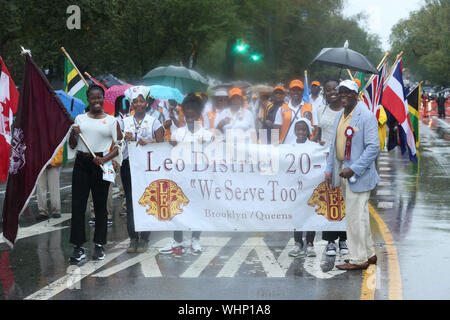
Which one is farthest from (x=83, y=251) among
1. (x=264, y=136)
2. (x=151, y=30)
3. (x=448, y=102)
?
(x=448, y=102)

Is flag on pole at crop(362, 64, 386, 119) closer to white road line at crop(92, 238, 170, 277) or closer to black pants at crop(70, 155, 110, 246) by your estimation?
white road line at crop(92, 238, 170, 277)

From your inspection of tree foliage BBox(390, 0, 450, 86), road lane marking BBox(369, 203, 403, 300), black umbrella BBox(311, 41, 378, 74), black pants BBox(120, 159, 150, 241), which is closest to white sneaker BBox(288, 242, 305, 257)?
road lane marking BBox(369, 203, 403, 300)

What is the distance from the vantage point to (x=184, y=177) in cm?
843

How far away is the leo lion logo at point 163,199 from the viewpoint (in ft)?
27.7

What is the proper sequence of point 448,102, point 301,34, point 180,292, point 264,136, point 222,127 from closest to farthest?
point 180,292
point 264,136
point 222,127
point 301,34
point 448,102

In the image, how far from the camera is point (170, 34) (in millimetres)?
35062

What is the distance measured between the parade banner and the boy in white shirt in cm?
9

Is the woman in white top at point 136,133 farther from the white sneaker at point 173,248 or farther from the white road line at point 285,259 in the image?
the white road line at point 285,259

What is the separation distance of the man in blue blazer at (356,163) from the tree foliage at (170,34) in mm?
11962

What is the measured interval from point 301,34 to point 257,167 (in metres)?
55.3

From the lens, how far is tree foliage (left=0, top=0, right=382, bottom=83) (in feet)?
64.2

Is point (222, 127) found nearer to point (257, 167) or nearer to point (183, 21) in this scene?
point (257, 167)

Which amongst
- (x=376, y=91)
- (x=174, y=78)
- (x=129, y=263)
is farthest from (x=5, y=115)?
(x=174, y=78)

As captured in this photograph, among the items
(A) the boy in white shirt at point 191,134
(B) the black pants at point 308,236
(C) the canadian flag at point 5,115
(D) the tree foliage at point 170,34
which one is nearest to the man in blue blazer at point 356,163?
(B) the black pants at point 308,236
